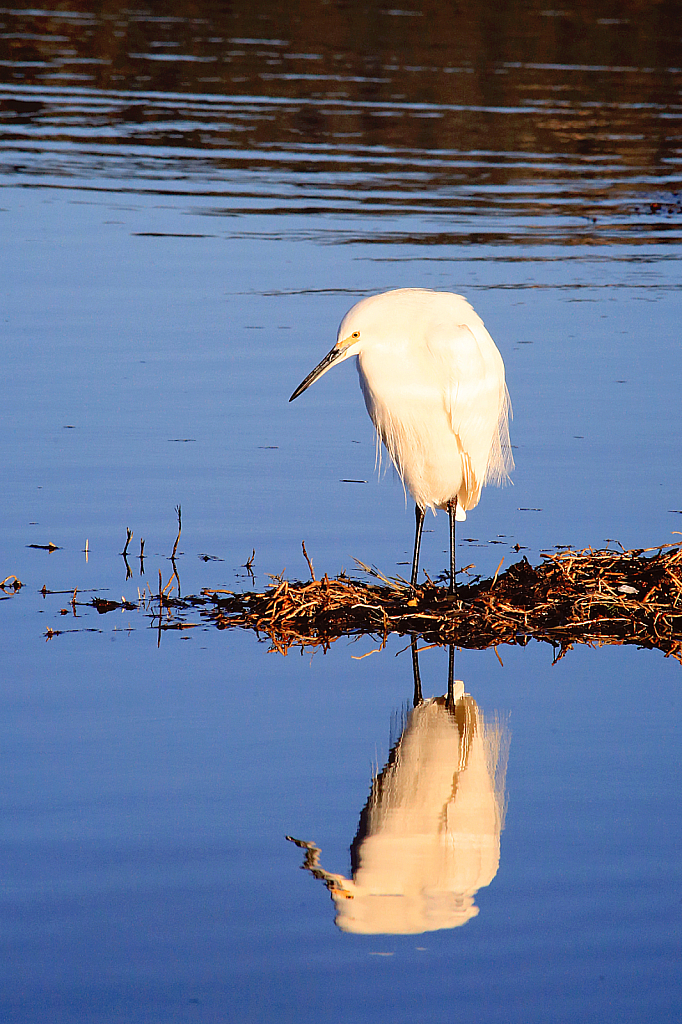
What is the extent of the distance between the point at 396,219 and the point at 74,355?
224 inches

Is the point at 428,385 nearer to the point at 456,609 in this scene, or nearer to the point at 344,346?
the point at 344,346

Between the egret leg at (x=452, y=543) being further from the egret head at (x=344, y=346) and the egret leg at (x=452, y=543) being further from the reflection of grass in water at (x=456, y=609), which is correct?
the egret head at (x=344, y=346)

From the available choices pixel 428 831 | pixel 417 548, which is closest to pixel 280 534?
pixel 417 548

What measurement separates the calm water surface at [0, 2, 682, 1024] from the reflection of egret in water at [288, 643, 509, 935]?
0.04 ft

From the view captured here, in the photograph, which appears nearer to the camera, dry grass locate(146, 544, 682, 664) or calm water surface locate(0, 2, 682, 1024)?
calm water surface locate(0, 2, 682, 1024)

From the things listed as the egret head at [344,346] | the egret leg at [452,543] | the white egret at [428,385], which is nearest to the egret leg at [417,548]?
the white egret at [428,385]

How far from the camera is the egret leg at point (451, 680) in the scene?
5.32 metres

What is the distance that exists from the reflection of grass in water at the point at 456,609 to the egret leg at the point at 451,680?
146mm

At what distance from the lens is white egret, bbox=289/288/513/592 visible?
609 centimetres

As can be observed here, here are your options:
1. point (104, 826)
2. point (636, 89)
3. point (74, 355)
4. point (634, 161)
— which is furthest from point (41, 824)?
point (636, 89)

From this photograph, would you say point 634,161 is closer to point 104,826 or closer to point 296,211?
point 296,211

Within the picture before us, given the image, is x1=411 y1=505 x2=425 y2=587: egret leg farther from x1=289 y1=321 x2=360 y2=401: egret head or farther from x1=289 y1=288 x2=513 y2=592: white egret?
x1=289 y1=321 x2=360 y2=401: egret head

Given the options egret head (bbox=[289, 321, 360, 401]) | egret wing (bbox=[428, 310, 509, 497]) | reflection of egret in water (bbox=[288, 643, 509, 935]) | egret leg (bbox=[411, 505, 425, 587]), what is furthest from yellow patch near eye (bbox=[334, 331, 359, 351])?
reflection of egret in water (bbox=[288, 643, 509, 935])

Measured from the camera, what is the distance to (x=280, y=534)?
682cm
